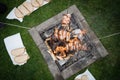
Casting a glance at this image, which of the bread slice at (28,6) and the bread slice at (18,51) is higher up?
the bread slice at (28,6)

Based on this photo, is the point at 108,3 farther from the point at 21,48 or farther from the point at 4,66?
the point at 4,66

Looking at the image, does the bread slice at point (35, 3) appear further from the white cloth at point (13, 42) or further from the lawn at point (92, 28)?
the white cloth at point (13, 42)

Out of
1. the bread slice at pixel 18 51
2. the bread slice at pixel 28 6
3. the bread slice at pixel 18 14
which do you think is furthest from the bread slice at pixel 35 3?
the bread slice at pixel 18 51

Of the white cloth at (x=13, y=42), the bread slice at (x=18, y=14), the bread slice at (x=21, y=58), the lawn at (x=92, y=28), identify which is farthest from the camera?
the bread slice at (x=18, y=14)

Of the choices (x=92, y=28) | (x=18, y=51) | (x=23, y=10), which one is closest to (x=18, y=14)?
(x=23, y=10)

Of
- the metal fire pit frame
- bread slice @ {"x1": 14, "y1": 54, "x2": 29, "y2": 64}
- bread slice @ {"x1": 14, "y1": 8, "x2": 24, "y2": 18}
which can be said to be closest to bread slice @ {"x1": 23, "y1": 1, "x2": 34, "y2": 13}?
bread slice @ {"x1": 14, "y1": 8, "x2": 24, "y2": 18}

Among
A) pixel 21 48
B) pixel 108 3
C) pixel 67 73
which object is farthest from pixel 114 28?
pixel 21 48

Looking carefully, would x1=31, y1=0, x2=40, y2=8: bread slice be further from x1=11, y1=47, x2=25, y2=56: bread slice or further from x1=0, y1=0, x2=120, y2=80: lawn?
x1=11, y1=47, x2=25, y2=56: bread slice

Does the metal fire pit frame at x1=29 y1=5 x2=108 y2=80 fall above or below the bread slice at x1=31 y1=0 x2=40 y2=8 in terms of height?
below
